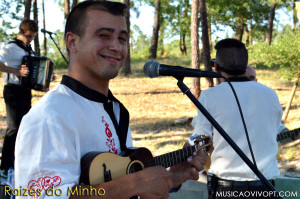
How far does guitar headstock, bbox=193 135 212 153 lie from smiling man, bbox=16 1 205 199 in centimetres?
8

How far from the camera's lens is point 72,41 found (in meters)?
2.00

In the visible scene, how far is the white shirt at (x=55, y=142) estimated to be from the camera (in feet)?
5.02

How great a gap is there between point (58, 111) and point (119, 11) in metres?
0.75

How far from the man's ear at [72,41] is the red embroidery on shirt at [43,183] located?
2.51 ft

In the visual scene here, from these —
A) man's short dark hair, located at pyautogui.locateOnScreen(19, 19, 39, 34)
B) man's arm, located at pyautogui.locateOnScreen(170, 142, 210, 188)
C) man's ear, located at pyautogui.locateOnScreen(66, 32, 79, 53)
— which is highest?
man's short dark hair, located at pyautogui.locateOnScreen(19, 19, 39, 34)

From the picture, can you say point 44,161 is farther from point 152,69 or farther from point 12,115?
point 12,115

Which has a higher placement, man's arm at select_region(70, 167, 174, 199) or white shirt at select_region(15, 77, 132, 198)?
white shirt at select_region(15, 77, 132, 198)

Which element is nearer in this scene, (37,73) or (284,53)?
(37,73)

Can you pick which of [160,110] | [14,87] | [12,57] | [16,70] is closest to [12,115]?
[14,87]

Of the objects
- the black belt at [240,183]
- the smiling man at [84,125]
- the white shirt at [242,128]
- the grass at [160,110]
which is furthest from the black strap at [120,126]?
the grass at [160,110]

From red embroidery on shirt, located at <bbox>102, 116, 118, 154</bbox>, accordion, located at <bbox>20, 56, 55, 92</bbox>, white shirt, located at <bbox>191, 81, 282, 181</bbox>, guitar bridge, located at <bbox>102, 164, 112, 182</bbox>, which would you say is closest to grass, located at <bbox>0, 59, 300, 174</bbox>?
accordion, located at <bbox>20, 56, 55, 92</bbox>

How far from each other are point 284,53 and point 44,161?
7.16m

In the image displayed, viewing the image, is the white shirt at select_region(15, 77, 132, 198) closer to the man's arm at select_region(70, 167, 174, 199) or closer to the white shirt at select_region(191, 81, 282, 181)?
Result: the man's arm at select_region(70, 167, 174, 199)

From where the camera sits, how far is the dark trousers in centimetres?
505
